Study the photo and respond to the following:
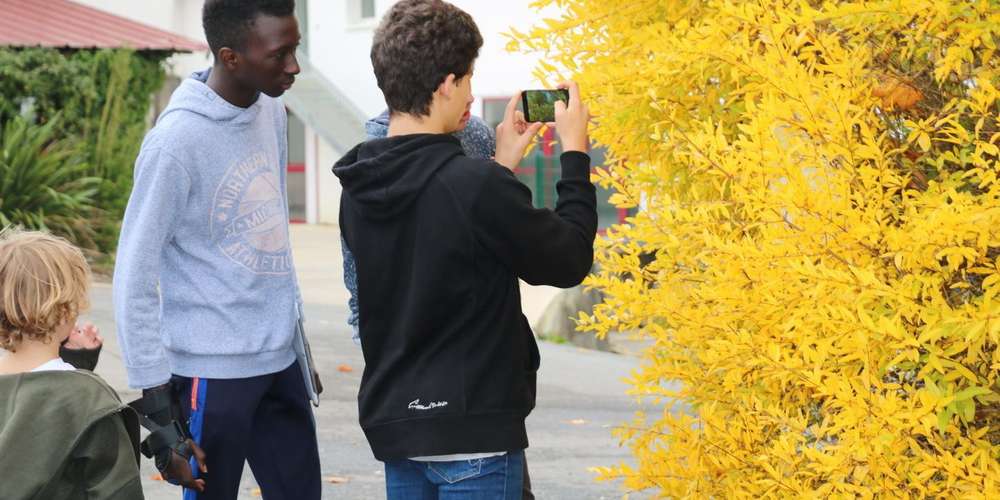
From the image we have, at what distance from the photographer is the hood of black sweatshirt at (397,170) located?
9.78 feet

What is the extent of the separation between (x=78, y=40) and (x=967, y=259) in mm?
16381

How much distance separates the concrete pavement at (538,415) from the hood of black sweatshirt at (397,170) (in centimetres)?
115

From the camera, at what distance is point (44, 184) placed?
47.5 feet

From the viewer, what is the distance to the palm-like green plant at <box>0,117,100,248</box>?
555 inches

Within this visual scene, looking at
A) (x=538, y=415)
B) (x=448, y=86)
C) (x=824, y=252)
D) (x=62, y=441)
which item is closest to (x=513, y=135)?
(x=448, y=86)

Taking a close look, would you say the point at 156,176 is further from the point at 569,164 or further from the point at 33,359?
the point at 569,164

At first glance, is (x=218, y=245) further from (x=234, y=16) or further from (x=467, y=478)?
(x=467, y=478)

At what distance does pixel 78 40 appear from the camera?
1795 centimetres

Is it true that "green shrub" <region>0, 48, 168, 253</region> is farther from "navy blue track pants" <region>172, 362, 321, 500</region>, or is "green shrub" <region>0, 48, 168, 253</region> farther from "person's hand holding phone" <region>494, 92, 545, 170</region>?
"person's hand holding phone" <region>494, 92, 545, 170</region>

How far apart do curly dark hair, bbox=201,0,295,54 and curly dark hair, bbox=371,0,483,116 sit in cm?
79

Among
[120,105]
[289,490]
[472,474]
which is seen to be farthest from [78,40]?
[472,474]

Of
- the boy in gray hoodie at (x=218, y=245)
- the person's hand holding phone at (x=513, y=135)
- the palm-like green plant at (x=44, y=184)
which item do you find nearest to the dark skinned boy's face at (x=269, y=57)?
the boy in gray hoodie at (x=218, y=245)

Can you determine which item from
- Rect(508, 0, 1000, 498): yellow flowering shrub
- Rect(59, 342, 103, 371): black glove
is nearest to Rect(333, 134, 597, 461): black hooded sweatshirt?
Rect(508, 0, 1000, 498): yellow flowering shrub

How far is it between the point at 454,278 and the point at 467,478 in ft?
1.36
